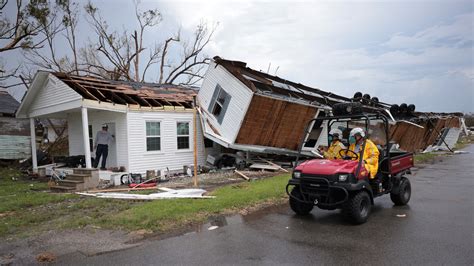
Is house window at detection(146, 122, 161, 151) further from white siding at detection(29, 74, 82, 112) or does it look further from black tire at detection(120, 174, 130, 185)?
white siding at detection(29, 74, 82, 112)

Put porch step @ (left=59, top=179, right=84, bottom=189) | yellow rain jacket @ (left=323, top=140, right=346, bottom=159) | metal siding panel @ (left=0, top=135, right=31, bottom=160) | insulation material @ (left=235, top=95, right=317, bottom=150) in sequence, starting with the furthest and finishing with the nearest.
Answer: metal siding panel @ (left=0, top=135, right=31, bottom=160)
insulation material @ (left=235, top=95, right=317, bottom=150)
porch step @ (left=59, top=179, right=84, bottom=189)
yellow rain jacket @ (left=323, top=140, right=346, bottom=159)

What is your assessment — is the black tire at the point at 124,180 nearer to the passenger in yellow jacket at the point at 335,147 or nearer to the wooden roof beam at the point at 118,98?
the wooden roof beam at the point at 118,98

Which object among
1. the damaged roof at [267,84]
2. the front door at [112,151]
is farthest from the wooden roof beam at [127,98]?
the damaged roof at [267,84]

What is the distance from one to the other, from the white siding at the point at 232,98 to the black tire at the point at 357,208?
855cm

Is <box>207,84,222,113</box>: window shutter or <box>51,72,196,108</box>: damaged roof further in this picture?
<box>207,84,222,113</box>: window shutter

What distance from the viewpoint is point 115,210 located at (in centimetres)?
847

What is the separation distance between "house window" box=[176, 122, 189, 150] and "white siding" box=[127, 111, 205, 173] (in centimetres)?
18

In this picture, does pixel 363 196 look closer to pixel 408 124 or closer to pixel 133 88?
pixel 133 88

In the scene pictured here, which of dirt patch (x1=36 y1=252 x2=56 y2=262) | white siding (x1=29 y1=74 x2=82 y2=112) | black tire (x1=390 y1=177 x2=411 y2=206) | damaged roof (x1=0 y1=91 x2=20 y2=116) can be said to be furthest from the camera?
damaged roof (x1=0 y1=91 x2=20 y2=116)

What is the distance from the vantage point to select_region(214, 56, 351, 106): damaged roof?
15.5 metres

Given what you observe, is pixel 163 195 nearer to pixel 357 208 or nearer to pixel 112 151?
pixel 357 208

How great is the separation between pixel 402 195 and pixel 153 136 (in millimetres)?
10900

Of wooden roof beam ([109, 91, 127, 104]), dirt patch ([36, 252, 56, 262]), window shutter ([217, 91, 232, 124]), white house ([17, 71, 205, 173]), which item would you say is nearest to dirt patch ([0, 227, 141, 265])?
dirt patch ([36, 252, 56, 262])

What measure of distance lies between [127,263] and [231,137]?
1082cm
